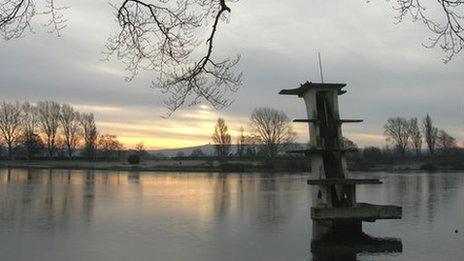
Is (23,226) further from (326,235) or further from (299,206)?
(299,206)

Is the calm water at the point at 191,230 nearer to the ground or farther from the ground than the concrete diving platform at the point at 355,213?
nearer to the ground

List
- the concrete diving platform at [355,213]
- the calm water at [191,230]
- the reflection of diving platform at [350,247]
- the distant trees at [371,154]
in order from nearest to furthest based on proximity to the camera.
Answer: the reflection of diving platform at [350,247] < the calm water at [191,230] < the concrete diving platform at [355,213] < the distant trees at [371,154]

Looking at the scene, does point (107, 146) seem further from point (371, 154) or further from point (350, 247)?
point (350, 247)

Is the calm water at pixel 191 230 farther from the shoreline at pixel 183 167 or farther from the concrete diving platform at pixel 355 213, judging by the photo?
the shoreline at pixel 183 167

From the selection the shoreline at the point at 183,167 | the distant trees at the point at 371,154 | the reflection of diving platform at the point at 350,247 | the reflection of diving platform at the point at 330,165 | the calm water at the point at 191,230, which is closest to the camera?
the reflection of diving platform at the point at 350,247

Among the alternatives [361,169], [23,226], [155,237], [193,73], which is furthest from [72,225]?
[361,169]

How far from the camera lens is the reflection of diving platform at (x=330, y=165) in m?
17.9

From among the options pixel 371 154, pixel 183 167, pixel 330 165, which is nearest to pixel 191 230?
pixel 330 165

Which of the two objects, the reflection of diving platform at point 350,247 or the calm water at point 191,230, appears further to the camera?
the calm water at point 191,230

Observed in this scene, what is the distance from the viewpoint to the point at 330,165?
1917 centimetres

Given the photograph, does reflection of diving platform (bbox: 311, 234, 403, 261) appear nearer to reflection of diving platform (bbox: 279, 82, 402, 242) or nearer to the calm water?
the calm water

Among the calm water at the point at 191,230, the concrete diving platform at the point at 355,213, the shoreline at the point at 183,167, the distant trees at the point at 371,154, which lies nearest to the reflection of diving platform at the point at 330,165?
the concrete diving platform at the point at 355,213

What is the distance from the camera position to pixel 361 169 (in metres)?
101

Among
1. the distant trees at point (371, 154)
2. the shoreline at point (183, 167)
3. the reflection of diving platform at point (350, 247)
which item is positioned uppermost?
the distant trees at point (371, 154)
